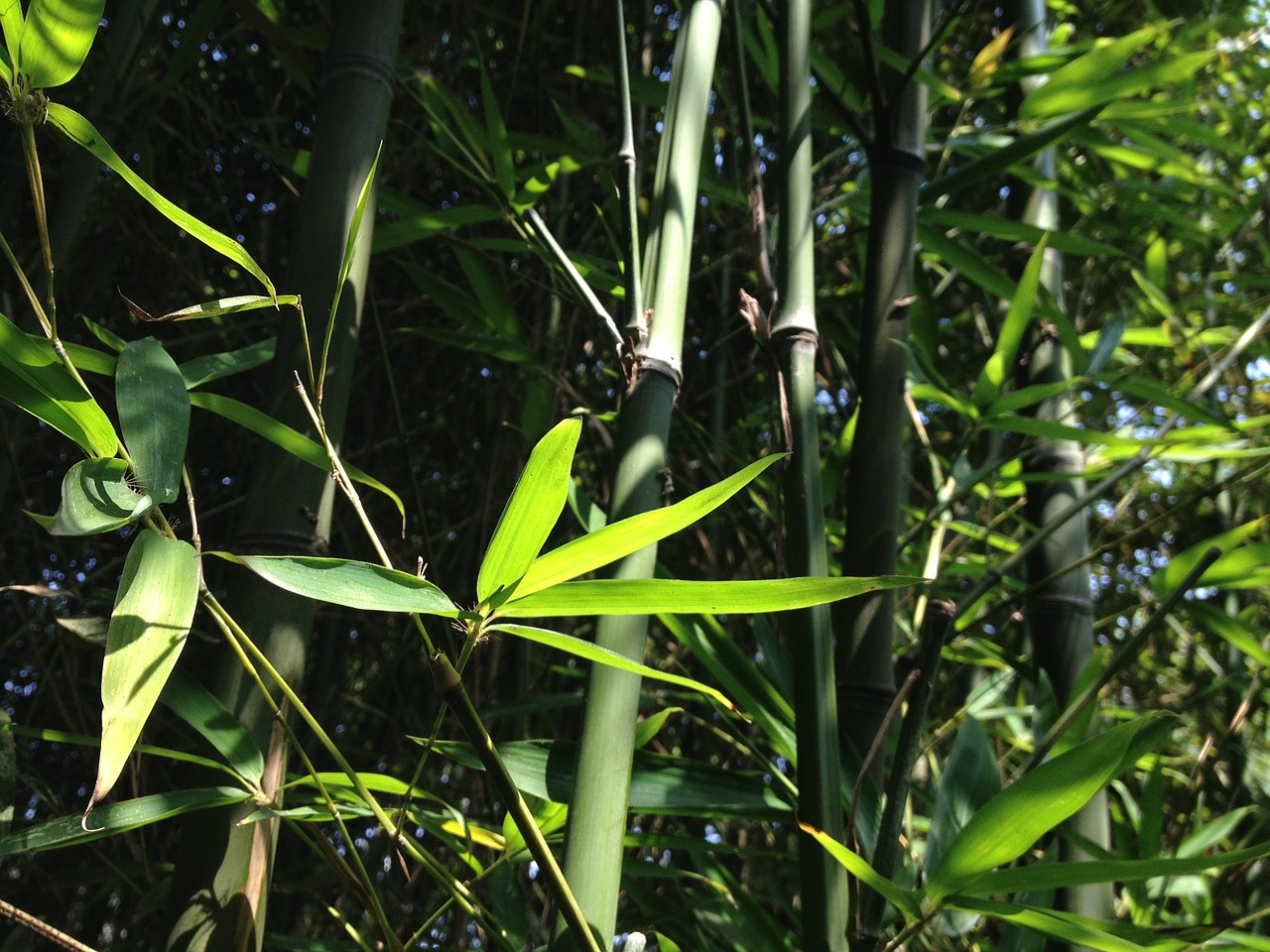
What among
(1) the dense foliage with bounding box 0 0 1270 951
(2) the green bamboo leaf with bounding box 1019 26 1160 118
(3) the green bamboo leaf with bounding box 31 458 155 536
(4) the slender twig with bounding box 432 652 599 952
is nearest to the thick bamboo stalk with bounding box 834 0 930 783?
(1) the dense foliage with bounding box 0 0 1270 951

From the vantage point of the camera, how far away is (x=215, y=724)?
47cm

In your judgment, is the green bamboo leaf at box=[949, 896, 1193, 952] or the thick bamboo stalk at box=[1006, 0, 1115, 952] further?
the thick bamboo stalk at box=[1006, 0, 1115, 952]

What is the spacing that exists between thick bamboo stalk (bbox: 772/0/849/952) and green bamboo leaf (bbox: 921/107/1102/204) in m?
0.13

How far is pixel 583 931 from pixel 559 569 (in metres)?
0.12

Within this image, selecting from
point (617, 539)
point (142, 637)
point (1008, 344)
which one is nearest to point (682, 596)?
point (617, 539)

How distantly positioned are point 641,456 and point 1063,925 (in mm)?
256

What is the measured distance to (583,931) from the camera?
33 centimetres

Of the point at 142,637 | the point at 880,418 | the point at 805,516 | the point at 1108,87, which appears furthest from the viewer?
the point at 1108,87

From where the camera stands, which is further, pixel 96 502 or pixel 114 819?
pixel 114 819

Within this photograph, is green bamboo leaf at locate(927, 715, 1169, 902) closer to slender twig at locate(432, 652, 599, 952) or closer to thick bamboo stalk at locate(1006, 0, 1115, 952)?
slender twig at locate(432, 652, 599, 952)

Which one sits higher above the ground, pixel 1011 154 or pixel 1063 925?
pixel 1011 154

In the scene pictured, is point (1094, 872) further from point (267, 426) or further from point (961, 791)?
point (267, 426)

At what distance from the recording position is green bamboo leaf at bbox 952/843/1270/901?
0.38 m

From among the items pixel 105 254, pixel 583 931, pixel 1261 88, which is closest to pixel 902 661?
pixel 583 931
